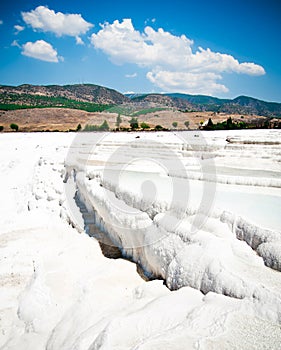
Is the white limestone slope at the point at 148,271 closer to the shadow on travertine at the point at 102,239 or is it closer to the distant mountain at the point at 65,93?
the shadow on travertine at the point at 102,239

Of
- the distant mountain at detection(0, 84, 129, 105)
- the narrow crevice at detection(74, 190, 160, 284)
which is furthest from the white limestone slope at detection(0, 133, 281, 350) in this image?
the distant mountain at detection(0, 84, 129, 105)

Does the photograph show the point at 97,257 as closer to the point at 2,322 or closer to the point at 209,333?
the point at 2,322

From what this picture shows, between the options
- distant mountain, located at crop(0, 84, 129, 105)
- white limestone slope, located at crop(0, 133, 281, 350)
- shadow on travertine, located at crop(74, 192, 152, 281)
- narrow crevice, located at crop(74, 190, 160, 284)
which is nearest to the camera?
white limestone slope, located at crop(0, 133, 281, 350)

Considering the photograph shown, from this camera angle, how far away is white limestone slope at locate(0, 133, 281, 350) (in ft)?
5.95

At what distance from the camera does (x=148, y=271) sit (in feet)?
10.1

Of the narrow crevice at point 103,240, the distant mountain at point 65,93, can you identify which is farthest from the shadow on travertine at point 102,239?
the distant mountain at point 65,93

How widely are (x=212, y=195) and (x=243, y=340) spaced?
7.65 ft

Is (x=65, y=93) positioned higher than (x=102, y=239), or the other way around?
(x=65, y=93)

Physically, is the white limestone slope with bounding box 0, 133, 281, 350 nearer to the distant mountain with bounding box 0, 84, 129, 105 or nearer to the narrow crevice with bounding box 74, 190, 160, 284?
the narrow crevice with bounding box 74, 190, 160, 284

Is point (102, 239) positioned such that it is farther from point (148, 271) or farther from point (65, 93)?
point (65, 93)

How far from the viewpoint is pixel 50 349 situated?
2.17 metres

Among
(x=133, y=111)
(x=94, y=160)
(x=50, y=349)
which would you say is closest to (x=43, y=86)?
(x=133, y=111)

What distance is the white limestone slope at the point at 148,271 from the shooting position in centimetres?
181

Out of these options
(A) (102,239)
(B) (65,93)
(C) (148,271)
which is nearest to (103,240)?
(A) (102,239)
